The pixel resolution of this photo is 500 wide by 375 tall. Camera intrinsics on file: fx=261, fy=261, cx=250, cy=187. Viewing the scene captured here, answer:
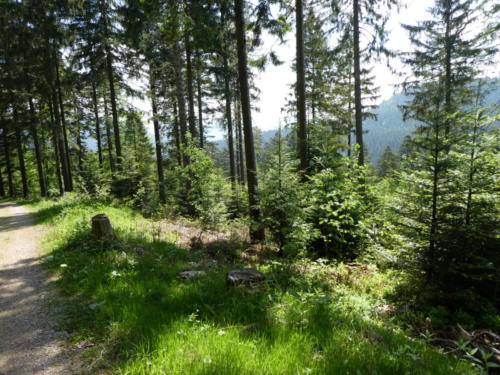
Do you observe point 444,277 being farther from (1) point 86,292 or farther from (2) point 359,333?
(1) point 86,292

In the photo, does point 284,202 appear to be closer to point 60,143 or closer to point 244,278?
point 244,278

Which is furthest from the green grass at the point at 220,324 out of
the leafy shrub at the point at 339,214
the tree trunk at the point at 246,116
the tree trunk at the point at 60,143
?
the tree trunk at the point at 60,143

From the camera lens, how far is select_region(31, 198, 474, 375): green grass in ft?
8.97

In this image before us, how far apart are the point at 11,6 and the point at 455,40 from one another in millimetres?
27283

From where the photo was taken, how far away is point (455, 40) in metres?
16.5


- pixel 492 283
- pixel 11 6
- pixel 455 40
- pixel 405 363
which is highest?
pixel 11 6

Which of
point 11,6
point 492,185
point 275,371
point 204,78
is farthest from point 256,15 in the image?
point 11,6

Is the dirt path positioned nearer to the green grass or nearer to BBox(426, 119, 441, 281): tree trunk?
the green grass

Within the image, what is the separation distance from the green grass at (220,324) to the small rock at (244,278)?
0.59ft

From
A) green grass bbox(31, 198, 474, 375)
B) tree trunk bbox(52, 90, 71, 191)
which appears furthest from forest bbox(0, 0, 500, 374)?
tree trunk bbox(52, 90, 71, 191)

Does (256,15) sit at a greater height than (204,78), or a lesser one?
lesser

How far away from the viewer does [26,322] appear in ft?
13.0

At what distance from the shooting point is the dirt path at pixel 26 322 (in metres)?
3.03

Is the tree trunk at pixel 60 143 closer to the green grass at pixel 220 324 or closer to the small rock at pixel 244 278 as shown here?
the green grass at pixel 220 324
